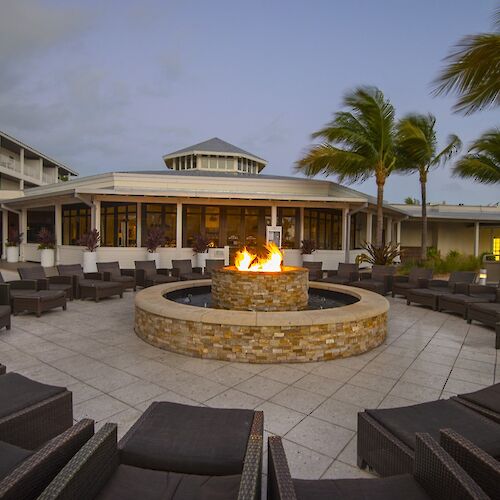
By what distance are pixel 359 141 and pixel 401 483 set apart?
14.8 metres

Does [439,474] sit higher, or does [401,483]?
[439,474]

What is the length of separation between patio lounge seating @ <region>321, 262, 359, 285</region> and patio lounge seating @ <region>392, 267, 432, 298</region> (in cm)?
123

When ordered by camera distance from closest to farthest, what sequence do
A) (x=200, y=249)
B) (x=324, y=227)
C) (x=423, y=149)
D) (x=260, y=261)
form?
1. (x=260, y=261)
2. (x=200, y=249)
3. (x=423, y=149)
4. (x=324, y=227)

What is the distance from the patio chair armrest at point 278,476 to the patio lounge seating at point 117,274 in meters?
8.97

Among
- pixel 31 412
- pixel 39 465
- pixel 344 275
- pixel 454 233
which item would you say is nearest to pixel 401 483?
pixel 39 465

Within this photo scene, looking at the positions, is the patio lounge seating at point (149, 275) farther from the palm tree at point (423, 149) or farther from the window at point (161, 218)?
the palm tree at point (423, 149)

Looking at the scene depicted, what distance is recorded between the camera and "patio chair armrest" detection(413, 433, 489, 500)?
1597mm

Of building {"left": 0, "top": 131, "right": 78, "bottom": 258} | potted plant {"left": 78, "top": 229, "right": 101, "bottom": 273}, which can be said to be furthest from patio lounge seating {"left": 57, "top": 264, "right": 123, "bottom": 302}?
building {"left": 0, "top": 131, "right": 78, "bottom": 258}

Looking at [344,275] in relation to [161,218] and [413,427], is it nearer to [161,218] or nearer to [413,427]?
[161,218]

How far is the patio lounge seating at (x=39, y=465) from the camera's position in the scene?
1.55 m

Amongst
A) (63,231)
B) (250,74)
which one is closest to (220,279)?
(63,231)

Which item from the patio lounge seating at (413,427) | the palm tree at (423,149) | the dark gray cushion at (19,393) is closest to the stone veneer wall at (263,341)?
the patio lounge seating at (413,427)

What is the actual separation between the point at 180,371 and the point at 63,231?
17432mm

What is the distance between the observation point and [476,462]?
183 centimetres
